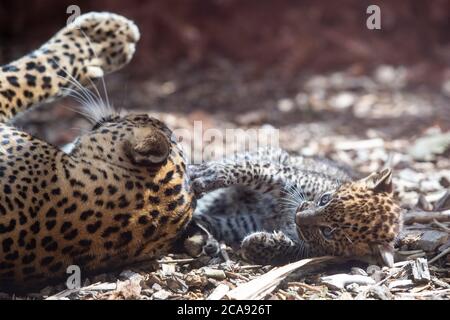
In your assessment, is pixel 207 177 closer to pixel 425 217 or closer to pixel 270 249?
pixel 270 249

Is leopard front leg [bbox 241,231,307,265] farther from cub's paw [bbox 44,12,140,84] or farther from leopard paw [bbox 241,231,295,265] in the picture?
cub's paw [bbox 44,12,140,84]

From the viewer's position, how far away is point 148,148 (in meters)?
4.34

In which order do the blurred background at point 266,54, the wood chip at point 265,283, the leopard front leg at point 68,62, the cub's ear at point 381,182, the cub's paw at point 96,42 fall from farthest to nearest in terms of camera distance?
the blurred background at point 266,54 → the cub's paw at point 96,42 → the leopard front leg at point 68,62 → the cub's ear at point 381,182 → the wood chip at point 265,283

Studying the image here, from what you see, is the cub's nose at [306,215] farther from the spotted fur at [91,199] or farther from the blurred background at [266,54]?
the blurred background at [266,54]

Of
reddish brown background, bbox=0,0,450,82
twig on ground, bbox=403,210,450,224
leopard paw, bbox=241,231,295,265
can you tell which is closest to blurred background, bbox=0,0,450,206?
reddish brown background, bbox=0,0,450,82

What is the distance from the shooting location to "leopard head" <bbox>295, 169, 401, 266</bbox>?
15.3 ft

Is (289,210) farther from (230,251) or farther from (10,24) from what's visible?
(10,24)

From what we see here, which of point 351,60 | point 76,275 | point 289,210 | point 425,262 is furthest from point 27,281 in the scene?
point 351,60

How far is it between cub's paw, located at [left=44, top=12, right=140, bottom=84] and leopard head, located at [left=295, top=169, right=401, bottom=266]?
80.4 inches

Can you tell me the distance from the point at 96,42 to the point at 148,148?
1.81m

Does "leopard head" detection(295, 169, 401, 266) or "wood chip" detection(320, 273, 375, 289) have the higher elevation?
"leopard head" detection(295, 169, 401, 266)

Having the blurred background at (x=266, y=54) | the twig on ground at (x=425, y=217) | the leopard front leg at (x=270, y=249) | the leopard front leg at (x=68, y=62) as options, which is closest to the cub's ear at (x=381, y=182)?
the twig on ground at (x=425, y=217)

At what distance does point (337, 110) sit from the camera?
9.36m

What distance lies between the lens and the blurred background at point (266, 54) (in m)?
9.70
